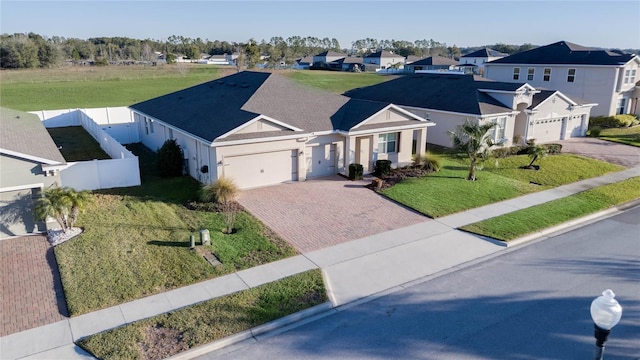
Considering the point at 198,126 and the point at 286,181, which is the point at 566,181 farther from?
the point at 198,126

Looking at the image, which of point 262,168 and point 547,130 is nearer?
point 262,168

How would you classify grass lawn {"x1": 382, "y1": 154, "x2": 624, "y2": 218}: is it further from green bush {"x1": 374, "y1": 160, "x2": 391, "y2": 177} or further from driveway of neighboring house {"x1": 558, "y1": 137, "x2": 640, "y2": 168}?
driveway of neighboring house {"x1": 558, "y1": 137, "x2": 640, "y2": 168}

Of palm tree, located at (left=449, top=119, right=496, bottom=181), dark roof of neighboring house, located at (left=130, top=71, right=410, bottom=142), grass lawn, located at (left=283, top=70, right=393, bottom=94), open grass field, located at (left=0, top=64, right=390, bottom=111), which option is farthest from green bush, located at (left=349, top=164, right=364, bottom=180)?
grass lawn, located at (left=283, top=70, right=393, bottom=94)

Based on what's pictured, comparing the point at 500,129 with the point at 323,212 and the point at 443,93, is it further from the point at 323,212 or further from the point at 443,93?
the point at 323,212

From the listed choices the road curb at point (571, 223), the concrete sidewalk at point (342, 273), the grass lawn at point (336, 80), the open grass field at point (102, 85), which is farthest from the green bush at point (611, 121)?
the grass lawn at point (336, 80)

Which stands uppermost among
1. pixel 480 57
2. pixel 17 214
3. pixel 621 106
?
pixel 480 57

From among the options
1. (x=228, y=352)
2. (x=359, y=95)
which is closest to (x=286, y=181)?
(x=228, y=352)

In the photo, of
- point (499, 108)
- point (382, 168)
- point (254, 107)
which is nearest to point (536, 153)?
point (499, 108)
